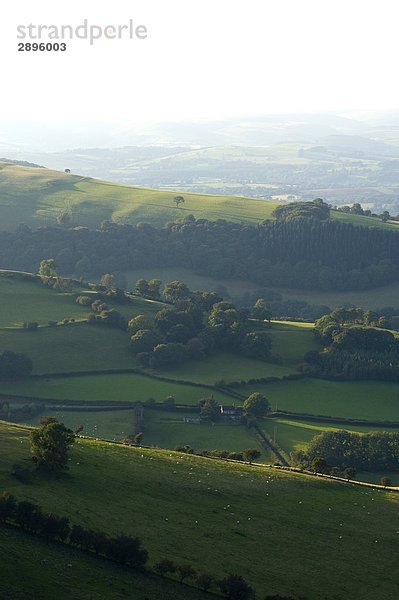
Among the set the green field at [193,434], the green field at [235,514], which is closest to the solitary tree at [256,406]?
the green field at [193,434]

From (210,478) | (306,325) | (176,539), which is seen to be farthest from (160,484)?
(306,325)

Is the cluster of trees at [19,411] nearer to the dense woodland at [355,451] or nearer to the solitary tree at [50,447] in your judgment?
the dense woodland at [355,451]

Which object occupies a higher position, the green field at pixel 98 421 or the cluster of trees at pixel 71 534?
the cluster of trees at pixel 71 534

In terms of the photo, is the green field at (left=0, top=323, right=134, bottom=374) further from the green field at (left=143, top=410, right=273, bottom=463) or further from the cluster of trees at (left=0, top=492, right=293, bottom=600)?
the cluster of trees at (left=0, top=492, right=293, bottom=600)

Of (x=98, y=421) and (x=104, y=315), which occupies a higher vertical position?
(x=104, y=315)

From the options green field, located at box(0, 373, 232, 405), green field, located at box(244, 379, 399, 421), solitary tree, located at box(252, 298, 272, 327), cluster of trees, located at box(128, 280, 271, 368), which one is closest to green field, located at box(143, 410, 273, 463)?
green field, located at box(0, 373, 232, 405)

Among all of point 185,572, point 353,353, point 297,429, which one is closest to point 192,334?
point 353,353

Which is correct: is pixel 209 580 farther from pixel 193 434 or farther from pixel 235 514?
pixel 193 434
